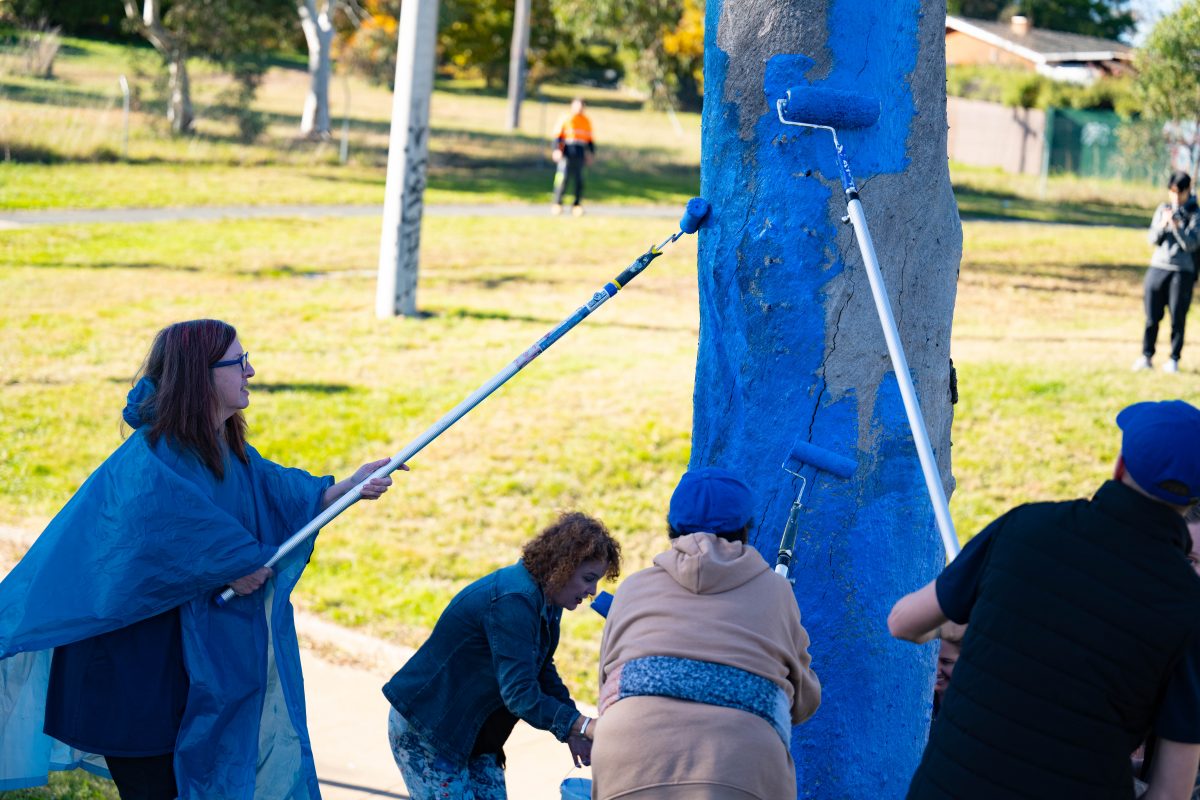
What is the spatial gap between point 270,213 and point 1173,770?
1939 cm

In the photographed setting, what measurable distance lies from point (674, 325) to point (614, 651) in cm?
1118

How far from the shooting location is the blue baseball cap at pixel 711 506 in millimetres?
3199

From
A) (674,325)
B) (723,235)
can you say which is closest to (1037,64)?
(674,325)

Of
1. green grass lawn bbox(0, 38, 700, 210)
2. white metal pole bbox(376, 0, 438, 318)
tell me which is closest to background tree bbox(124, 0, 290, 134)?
A: green grass lawn bbox(0, 38, 700, 210)

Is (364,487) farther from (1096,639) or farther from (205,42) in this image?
(205,42)

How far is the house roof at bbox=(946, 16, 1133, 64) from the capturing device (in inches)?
2018

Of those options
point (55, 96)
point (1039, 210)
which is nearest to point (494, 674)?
point (1039, 210)

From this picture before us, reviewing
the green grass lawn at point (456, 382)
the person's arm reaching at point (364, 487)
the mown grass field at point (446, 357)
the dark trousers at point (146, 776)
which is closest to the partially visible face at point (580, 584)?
the person's arm reaching at point (364, 487)

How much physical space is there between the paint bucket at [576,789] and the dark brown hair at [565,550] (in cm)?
56

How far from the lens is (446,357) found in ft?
40.5

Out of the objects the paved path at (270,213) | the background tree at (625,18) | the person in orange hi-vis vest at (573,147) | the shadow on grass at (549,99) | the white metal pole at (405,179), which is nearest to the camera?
the white metal pole at (405,179)

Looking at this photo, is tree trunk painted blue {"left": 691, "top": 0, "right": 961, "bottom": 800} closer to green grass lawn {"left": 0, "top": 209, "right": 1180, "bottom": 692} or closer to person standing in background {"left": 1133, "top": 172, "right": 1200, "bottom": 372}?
green grass lawn {"left": 0, "top": 209, "right": 1180, "bottom": 692}

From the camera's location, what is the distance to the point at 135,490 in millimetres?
3977

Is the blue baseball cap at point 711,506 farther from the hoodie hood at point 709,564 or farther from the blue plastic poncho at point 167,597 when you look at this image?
the blue plastic poncho at point 167,597
